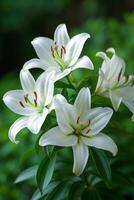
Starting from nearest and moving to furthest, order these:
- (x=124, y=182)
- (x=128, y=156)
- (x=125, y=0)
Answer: (x=124, y=182) < (x=128, y=156) < (x=125, y=0)

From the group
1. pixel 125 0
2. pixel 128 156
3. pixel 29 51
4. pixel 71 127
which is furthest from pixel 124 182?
pixel 125 0

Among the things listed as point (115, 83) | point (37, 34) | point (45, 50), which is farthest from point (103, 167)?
point (37, 34)

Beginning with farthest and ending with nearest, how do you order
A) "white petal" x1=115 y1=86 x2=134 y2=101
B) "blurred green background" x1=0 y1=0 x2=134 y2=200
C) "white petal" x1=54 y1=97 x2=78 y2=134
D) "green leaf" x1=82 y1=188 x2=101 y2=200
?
"blurred green background" x1=0 y1=0 x2=134 y2=200 < "green leaf" x1=82 y1=188 x2=101 y2=200 < "white petal" x1=115 y1=86 x2=134 y2=101 < "white petal" x1=54 y1=97 x2=78 y2=134

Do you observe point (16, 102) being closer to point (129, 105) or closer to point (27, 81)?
point (27, 81)

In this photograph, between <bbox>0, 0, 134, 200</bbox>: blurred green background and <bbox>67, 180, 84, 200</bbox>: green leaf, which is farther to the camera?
<bbox>0, 0, 134, 200</bbox>: blurred green background

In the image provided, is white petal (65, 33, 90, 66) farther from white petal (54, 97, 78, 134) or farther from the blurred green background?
the blurred green background

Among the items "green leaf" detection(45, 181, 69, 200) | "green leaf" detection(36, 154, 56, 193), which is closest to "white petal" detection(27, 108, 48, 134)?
"green leaf" detection(36, 154, 56, 193)

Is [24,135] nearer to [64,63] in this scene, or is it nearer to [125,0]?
[64,63]
